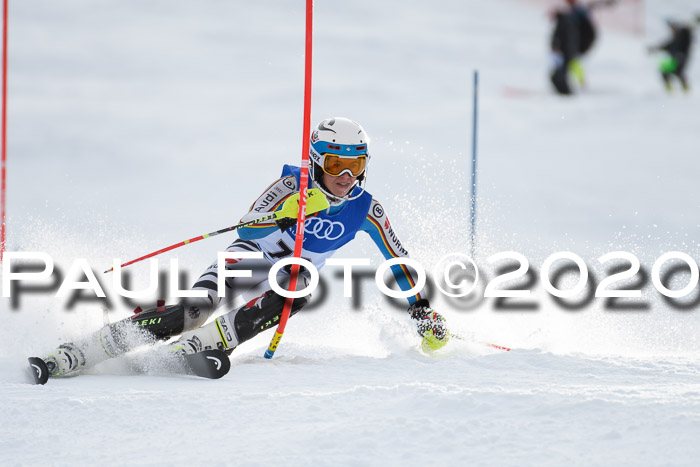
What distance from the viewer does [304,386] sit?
353 centimetres

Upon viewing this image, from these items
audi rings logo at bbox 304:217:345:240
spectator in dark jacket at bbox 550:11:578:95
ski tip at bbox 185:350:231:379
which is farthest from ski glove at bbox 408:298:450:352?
spectator in dark jacket at bbox 550:11:578:95

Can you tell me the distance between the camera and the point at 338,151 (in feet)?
14.3

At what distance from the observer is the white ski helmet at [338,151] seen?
14.4ft

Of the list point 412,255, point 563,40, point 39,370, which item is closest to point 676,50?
point 563,40

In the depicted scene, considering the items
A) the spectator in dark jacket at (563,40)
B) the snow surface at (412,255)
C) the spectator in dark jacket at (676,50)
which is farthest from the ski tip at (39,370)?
the spectator in dark jacket at (676,50)

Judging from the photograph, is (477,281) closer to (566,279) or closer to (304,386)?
(566,279)

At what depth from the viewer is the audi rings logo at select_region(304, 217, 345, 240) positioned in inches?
176

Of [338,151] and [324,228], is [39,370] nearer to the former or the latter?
[324,228]

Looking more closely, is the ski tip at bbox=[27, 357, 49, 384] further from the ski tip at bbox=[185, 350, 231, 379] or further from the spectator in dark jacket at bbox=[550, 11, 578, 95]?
the spectator in dark jacket at bbox=[550, 11, 578, 95]

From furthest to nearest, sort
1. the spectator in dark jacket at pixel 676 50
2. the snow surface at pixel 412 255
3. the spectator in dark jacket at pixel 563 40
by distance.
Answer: the spectator in dark jacket at pixel 676 50
the spectator in dark jacket at pixel 563 40
the snow surface at pixel 412 255

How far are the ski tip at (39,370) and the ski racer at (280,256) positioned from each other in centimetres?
21

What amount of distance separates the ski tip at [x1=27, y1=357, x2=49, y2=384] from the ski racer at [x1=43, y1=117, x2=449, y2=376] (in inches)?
8.2

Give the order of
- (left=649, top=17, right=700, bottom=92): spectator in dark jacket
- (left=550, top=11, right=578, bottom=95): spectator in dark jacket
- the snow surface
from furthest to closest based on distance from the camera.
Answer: (left=649, top=17, right=700, bottom=92): spectator in dark jacket < (left=550, top=11, right=578, bottom=95): spectator in dark jacket < the snow surface

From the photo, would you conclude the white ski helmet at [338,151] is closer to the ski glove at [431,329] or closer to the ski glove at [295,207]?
the ski glove at [295,207]
